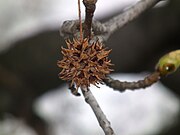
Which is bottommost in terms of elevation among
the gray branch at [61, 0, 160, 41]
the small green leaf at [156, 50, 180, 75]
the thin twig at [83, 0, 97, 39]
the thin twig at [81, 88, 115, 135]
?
the thin twig at [81, 88, 115, 135]

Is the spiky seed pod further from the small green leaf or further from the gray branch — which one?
the small green leaf

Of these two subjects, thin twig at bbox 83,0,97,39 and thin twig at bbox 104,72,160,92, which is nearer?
thin twig at bbox 83,0,97,39

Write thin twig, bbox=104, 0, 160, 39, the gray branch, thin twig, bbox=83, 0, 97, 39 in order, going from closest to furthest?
1. thin twig, bbox=83, 0, 97, 39
2. the gray branch
3. thin twig, bbox=104, 0, 160, 39

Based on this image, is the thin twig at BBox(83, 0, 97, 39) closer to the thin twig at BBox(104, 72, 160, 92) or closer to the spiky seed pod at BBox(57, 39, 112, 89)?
the spiky seed pod at BBox(57, 39, 112, 89)

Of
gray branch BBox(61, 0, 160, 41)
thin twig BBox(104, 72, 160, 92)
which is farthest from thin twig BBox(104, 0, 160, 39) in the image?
thin twig BBox(104, 72, 160, 92)

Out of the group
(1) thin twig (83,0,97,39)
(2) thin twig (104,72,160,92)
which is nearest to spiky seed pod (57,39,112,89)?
(1) thin twig (83,0,97,39)

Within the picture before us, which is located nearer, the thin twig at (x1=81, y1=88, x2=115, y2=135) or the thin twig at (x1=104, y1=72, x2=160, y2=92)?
the thin twig at (x1=81, y1=88, x2=115, y2=135)

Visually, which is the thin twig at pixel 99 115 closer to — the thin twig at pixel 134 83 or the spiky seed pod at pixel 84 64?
the spiky seed pod at pixel 84 64

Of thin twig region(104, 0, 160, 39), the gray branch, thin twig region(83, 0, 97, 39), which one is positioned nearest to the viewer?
thin twig region(83, 0, 97, 39)

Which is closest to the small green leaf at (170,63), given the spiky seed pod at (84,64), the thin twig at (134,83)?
the thin twig at (134,83)

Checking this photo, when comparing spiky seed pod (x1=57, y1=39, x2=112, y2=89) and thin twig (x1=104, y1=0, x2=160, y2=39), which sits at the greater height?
thin twig (x1=104, y1=0, x2=160, y2=39)
